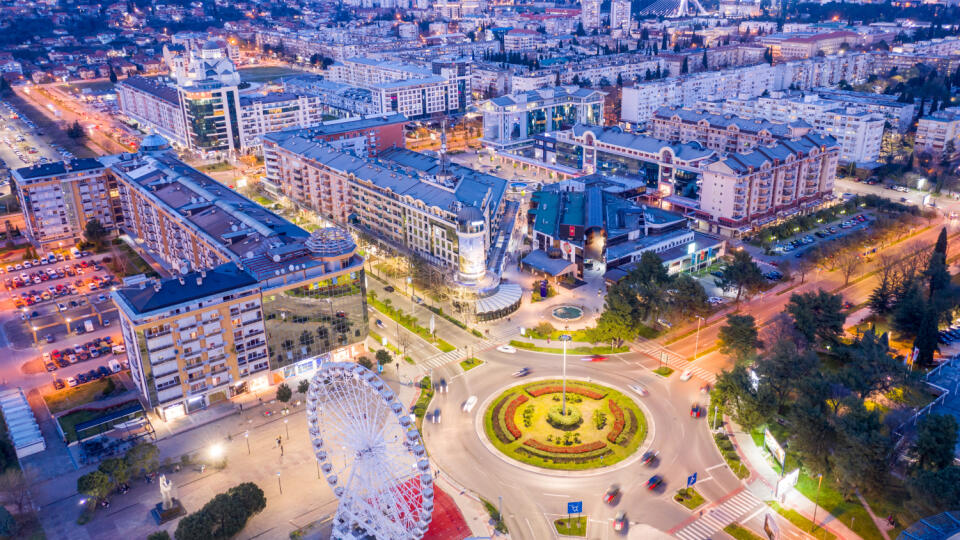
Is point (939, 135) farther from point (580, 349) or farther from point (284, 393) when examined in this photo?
point (284, 393)

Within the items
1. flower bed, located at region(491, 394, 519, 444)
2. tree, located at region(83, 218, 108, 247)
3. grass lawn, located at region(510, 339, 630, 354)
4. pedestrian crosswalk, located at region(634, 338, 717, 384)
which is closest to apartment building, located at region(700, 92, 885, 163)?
pedestrian crosswalk, located at region(634, 338, 717, 384)

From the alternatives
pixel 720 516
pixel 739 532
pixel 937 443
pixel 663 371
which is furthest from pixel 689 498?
pixel 663 371

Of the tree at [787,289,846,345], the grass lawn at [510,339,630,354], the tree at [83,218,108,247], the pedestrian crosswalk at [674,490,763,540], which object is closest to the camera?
the pedestrian crosswalk at [674,490,763,540]

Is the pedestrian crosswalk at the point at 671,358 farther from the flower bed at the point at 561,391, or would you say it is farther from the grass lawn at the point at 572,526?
the grass lawn at the point at 572,526

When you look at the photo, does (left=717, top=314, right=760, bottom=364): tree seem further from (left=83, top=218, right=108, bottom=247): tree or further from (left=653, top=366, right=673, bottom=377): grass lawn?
(left=83, top=218, right=108, bottom=247): tree

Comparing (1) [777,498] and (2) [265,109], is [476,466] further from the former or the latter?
(2) [265,109]

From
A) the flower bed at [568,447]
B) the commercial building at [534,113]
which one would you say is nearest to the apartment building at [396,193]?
the flower bed at [568,447]
